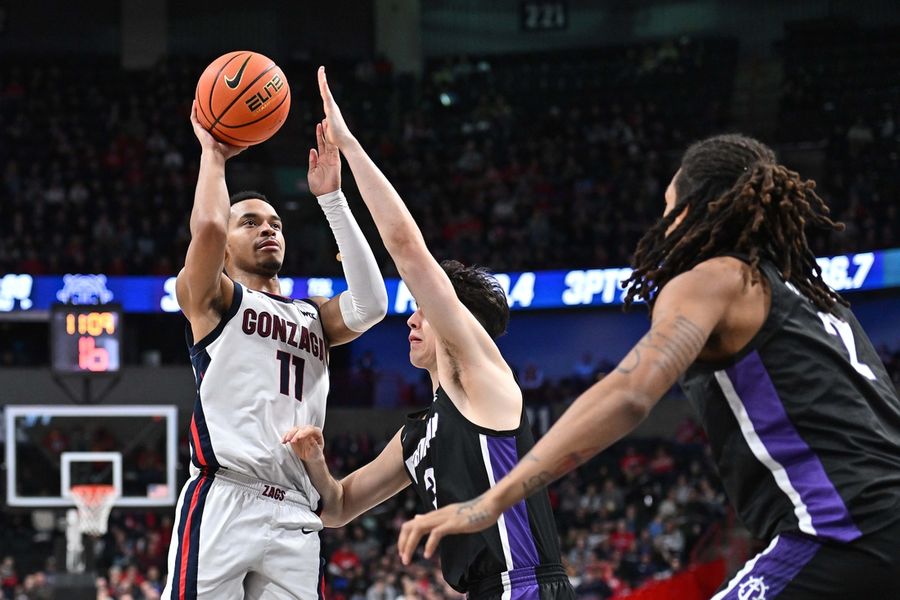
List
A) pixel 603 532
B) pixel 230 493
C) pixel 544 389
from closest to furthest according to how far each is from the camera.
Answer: pixel 230 493 → pixel 603 532 → pixel 544 389

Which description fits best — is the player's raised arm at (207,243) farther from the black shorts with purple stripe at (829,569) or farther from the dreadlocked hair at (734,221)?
the black shorts with purple stripe at (829,569)

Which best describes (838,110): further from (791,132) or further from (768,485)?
(768,485)

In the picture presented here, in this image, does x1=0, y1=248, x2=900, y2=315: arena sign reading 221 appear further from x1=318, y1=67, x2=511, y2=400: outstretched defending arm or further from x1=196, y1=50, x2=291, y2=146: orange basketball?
x1=318, y1=67, x2=511, y2=400: outstretched defending arm

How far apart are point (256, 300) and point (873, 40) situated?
20811 millimetres

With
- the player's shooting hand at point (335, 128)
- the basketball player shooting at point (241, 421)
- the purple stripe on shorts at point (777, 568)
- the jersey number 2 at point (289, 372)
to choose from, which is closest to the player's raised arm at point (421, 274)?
the player's shooting hand at point (335, 128)

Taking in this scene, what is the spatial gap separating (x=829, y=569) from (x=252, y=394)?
2.37 metres

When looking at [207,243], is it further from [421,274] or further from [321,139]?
[421,274]

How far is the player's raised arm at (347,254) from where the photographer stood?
4543 mm

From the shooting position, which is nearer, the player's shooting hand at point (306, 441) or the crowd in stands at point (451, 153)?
the player's shooting hand at point (306, 441)

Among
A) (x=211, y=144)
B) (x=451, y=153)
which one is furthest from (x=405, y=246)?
(x=451, y=153)

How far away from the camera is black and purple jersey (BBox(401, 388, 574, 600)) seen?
3523 millimetres

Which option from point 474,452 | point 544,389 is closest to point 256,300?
point 474,452

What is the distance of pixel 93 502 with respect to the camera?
37.0 ft

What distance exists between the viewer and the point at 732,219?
271 centimetres
